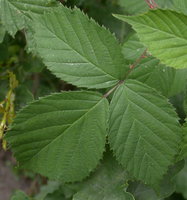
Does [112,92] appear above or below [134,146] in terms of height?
above

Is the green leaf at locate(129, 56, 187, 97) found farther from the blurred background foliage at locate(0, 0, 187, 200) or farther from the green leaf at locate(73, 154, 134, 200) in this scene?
the green leaf at locate(73, 154, 134, 200)

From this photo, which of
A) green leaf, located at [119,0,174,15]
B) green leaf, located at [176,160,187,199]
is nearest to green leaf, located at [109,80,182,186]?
green leaf, located at [119,0,174,15]

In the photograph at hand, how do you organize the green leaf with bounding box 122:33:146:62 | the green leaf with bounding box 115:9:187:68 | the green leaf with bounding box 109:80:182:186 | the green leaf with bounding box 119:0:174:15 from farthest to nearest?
the green leaf with bounding box 119:0:174:15
the green leaf with bounding box 122:33:146:62
the green leaf with bounding box 109:80:182:186
the green leaf with bounding box 115:9:187:68

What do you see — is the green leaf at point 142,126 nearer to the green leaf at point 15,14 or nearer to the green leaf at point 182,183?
the green leaf at point 15,14

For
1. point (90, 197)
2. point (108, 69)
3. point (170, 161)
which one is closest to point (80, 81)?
point (108, 69)

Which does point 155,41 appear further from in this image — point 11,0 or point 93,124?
point 11,0
